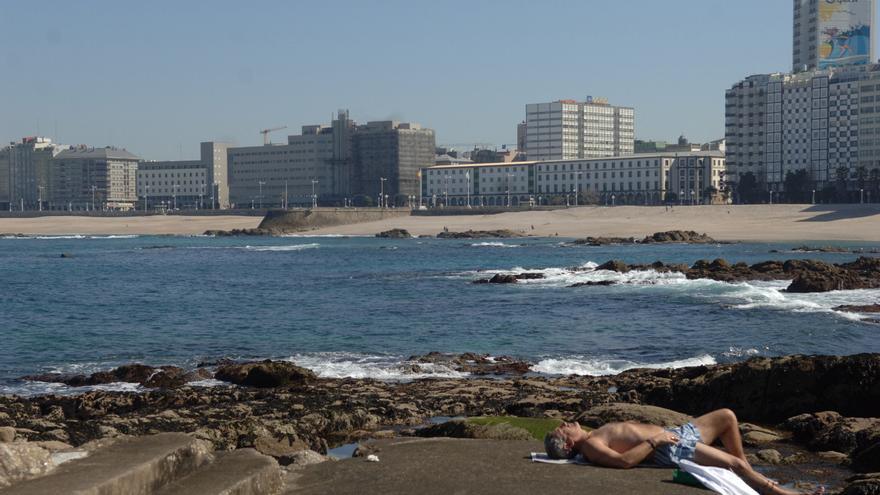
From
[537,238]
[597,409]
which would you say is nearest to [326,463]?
[597,409]

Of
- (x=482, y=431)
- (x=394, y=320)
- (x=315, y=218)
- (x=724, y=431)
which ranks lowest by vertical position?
(x=394, y=320)

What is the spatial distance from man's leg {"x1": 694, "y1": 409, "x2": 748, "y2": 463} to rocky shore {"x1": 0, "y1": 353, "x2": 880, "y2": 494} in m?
1.28

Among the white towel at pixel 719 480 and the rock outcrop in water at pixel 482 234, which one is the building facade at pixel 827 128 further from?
the white towel at pixel 719 480

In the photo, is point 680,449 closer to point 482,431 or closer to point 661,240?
point 482,431

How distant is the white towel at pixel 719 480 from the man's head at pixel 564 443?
4.02ft

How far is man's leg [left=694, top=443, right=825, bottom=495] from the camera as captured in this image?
10.1 meters

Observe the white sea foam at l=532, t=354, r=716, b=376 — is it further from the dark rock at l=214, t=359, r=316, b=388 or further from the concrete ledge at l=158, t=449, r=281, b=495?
the concrete ledge at l=158, t=449, r=281, b=495

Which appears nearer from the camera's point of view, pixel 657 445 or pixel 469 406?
pixel 657 445

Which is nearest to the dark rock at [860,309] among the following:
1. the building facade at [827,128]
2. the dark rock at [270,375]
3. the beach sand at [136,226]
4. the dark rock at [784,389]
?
the dark rock at [784,389]

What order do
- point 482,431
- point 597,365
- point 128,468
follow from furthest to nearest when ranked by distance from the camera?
point 597,365 → point 482,431 → point 128,468

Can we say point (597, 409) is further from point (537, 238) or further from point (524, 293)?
point (537, 238)

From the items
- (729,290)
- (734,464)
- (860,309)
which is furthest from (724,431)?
(729,290)

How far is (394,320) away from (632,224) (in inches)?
4116

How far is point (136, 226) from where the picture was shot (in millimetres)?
186000
